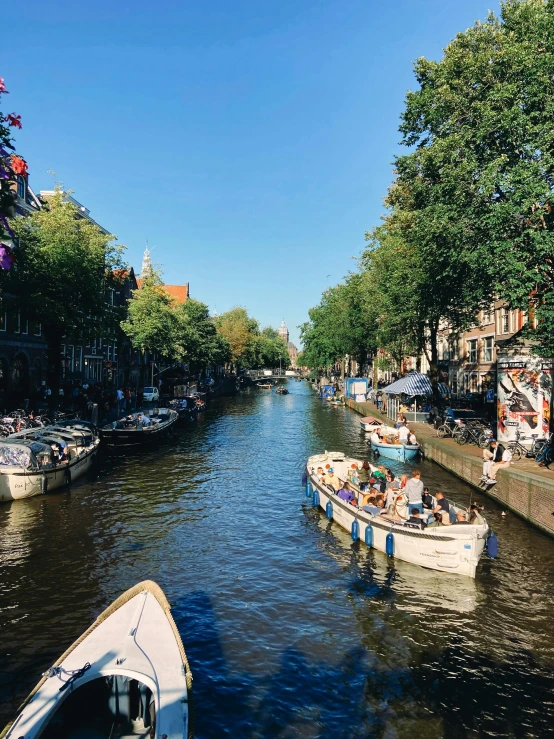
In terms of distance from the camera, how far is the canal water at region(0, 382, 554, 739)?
9.18 m

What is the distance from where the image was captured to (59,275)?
31.2 meters

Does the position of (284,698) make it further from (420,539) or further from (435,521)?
(435,521)

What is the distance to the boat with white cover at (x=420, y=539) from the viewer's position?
13.9m

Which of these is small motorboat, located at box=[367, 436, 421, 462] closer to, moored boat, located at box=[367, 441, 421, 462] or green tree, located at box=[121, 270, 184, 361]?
moored boat, located at box=[367, 441, 421, 462]

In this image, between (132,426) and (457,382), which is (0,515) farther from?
(457,382)

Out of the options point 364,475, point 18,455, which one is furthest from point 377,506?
point 18,455

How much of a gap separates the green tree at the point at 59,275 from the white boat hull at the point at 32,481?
37.4ft

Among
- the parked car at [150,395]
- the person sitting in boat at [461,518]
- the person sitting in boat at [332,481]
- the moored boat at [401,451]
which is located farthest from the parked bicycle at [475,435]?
the parked car at [150,395]

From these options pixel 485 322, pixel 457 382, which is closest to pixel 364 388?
pixel 457 382

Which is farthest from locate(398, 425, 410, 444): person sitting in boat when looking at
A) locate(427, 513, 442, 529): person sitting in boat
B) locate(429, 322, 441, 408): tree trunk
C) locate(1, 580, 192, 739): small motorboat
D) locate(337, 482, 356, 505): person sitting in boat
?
locate(1, 580, 192, 739): small motorboat

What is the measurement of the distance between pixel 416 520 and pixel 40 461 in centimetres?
1520

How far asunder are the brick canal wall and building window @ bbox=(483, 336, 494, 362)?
1900 cm

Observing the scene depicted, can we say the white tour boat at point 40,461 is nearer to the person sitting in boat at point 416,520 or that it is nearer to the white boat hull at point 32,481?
the white boat hull at point 32,481

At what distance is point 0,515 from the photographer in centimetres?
1933
